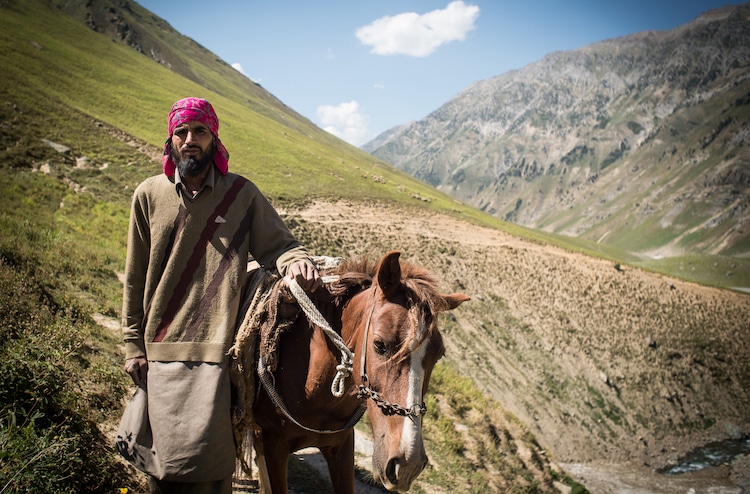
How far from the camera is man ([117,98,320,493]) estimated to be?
9.75 feet

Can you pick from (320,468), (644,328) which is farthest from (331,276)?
(644,328)

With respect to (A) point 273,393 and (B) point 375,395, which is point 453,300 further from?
(A) point 273,393

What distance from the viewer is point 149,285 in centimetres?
315

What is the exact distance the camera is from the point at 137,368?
3.21 meters

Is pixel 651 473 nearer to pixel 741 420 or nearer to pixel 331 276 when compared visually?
pixel 741 420

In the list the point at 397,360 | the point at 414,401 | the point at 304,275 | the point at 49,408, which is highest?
the point at 304,275

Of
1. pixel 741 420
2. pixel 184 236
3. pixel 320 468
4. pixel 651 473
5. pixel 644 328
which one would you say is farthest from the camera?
pixel 644 328

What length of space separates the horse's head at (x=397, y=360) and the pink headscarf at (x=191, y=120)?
4.97 feet

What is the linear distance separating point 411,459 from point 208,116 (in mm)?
2793

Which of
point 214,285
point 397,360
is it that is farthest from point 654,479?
point 214,285

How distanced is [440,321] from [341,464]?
19404 mm

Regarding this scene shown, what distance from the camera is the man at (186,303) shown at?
9.75ft

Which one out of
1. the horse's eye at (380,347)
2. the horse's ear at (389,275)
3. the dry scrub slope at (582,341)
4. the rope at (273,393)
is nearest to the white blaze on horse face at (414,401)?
the horse's eye at (380,347)

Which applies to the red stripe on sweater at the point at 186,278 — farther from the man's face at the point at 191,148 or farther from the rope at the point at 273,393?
the rope at the point at 273,393
